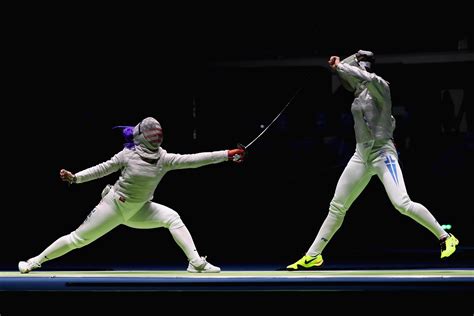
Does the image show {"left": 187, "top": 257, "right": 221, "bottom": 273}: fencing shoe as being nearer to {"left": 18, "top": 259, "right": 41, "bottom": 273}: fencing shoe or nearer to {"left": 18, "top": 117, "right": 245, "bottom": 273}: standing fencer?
{"left": 18, "top": 117, "right": 245, "bottom": 273}: standing fencer

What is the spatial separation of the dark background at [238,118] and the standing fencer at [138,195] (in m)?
1.70

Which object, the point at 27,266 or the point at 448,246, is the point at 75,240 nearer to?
the point at 27,266

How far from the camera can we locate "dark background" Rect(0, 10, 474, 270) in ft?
22.7

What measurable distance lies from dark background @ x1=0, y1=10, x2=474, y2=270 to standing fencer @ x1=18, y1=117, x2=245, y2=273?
5.58 feet

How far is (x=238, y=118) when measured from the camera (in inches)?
279

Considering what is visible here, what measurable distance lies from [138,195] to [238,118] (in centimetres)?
211

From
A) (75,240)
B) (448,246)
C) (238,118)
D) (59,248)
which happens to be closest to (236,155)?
(75,240)

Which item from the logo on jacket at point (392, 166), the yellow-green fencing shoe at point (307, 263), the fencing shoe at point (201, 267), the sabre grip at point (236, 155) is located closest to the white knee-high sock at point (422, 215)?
the logo on jacket at point (392, 166)

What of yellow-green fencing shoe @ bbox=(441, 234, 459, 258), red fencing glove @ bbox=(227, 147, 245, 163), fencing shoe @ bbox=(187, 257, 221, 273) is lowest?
fencing shoe @ bbox=(187, 257, 221, 273)

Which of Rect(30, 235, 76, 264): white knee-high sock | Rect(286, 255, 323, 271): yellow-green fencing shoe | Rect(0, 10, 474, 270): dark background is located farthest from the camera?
Rect(0, 10, 474, 270): dark background

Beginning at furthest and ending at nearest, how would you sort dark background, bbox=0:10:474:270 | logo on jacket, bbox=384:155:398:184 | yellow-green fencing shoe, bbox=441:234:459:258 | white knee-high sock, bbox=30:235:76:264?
dark background, bbox=0:10:474:270, white knee-high sock, bbox=30:235:76:264, logo on jacket, bbox=384:155:398:184, yellow-green fencing shoe, bbox=441:234:459:258

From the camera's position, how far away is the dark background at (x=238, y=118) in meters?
6.91

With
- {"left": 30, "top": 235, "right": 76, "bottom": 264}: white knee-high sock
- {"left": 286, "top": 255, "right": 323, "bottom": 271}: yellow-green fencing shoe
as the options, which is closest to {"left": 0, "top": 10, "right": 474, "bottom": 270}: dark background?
{"left": 286, "top": 255, "right": 323, "bottom": 271}: yellow-green fencing shoe
